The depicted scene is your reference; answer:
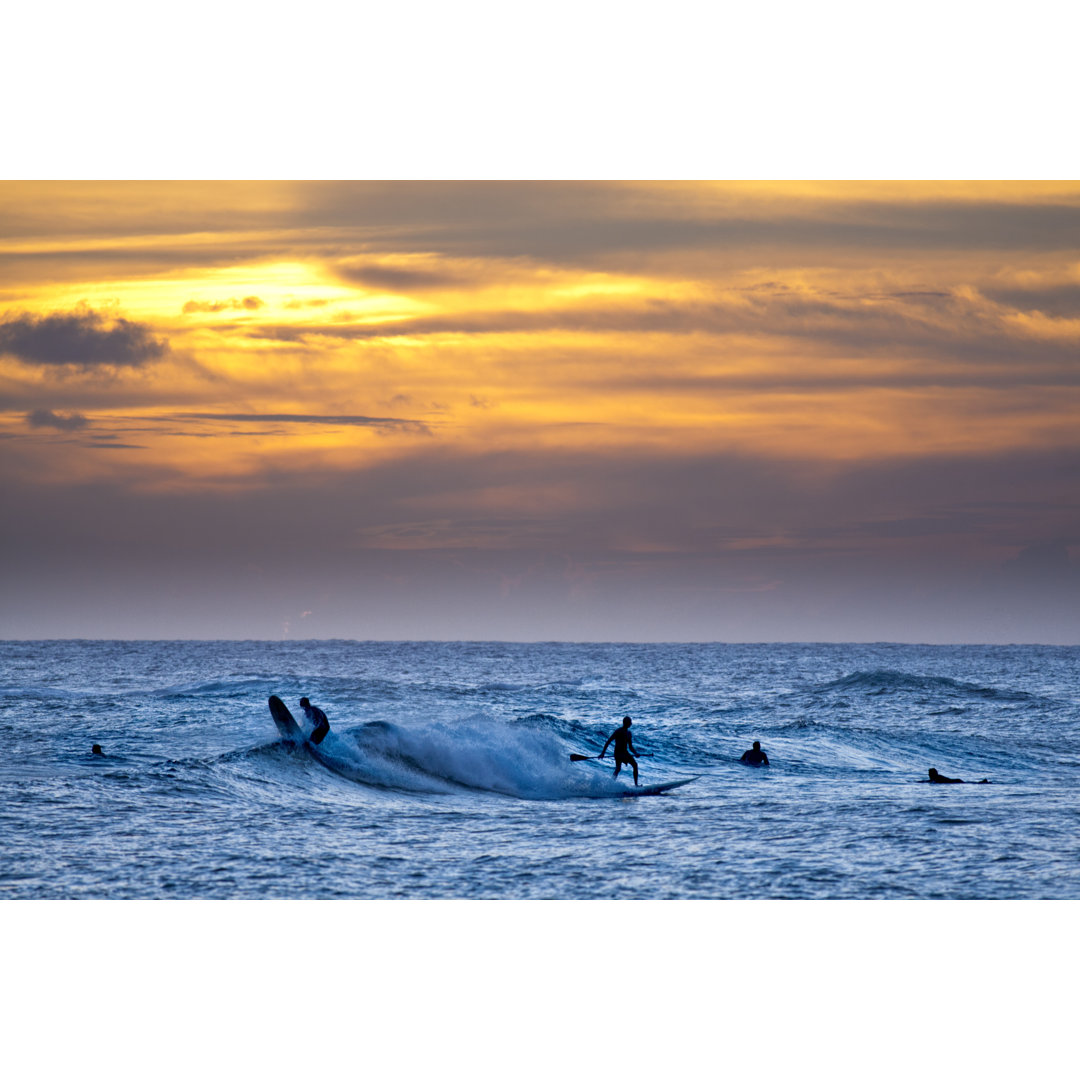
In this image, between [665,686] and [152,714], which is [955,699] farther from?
[152,714]

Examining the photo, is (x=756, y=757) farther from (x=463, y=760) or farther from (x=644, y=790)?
(x=463, y=760)

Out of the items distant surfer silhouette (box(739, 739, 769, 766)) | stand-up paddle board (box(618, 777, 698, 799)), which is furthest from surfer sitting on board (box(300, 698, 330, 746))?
distant surfer silhouette (box(739, 739, 769, 766))

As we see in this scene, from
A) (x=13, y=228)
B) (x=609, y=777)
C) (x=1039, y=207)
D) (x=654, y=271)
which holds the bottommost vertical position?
(x=609, y=777)

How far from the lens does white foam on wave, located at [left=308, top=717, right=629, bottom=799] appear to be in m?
19.3

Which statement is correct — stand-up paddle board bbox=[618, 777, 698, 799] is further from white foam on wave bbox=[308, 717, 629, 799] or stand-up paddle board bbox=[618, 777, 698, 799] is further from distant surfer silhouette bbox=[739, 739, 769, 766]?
distant surfer silhouette bbox=[739, 739, 769, 766]

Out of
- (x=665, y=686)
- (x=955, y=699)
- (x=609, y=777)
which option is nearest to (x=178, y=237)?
(x=609, y=777)

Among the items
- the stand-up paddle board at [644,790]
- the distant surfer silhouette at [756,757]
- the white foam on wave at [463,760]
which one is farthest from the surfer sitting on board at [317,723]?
the distant surfer silhouette at [756,757]

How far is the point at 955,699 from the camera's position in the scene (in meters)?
44.2

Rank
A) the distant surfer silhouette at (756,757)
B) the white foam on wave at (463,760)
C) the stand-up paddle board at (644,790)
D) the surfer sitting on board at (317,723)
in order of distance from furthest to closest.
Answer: the distant surfer silhouette at (756,757) < the surfer sitting on board at (317,723) < the white foam on wave at (463,760) < the stand-up paddle board at (644,790)

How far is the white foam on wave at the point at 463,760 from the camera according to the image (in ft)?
63.5

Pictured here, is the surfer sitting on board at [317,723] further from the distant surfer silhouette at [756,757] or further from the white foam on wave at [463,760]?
the distant surfer silhouette at [756,757]

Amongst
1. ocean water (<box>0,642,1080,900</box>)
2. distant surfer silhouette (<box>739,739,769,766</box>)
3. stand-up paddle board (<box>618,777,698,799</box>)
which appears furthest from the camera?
distant surfer silhouette (<box>739,739,769,766</box>)

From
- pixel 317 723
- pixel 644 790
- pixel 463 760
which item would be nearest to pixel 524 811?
pixel 644 790

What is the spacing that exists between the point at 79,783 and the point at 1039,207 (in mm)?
17021
